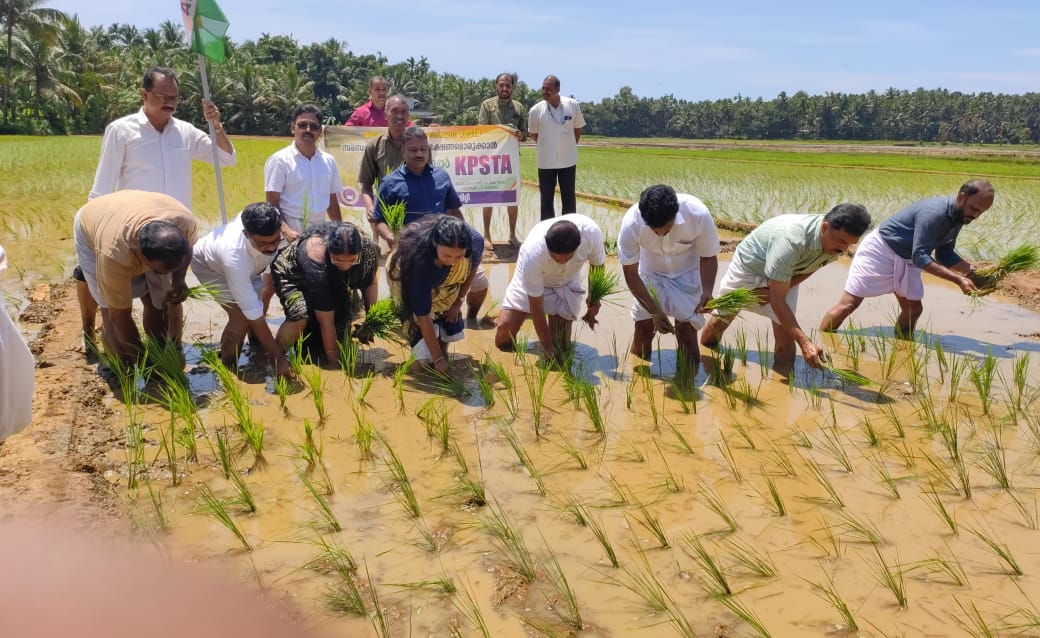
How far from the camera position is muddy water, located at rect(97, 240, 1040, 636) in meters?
2.38

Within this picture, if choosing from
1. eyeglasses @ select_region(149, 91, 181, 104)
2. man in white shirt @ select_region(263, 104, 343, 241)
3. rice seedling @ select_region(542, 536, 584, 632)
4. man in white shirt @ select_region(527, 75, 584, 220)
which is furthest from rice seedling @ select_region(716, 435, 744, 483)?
man in white shirt @ select_region(527, 75, 584, 220)

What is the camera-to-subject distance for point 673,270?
15.1 ft

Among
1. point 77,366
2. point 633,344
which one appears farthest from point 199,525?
point 633,344

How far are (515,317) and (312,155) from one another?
1.87 m

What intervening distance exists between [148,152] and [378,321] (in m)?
1.69

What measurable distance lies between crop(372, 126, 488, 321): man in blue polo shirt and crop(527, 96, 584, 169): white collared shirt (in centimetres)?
256

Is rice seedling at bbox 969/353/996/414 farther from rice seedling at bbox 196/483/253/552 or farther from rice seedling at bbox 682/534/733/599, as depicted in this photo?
rice seedling at bbox 196/483/253/552

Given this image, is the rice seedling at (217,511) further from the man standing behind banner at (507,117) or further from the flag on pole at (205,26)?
the man standing behind banner at (507,117)

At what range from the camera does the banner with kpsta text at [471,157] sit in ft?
26.8

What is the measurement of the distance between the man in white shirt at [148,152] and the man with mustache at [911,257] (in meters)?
4.23

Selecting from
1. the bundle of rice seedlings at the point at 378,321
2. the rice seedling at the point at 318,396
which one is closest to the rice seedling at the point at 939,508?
the rice seedling at the point at 318,396

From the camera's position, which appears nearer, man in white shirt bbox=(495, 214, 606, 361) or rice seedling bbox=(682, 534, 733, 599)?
rice seedling bbox=(682, 534, 733, 599)

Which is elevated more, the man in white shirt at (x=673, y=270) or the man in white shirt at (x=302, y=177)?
the man in white shirt at (x=302, y=177)

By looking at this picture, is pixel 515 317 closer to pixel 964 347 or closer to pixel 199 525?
pixel 199 525
